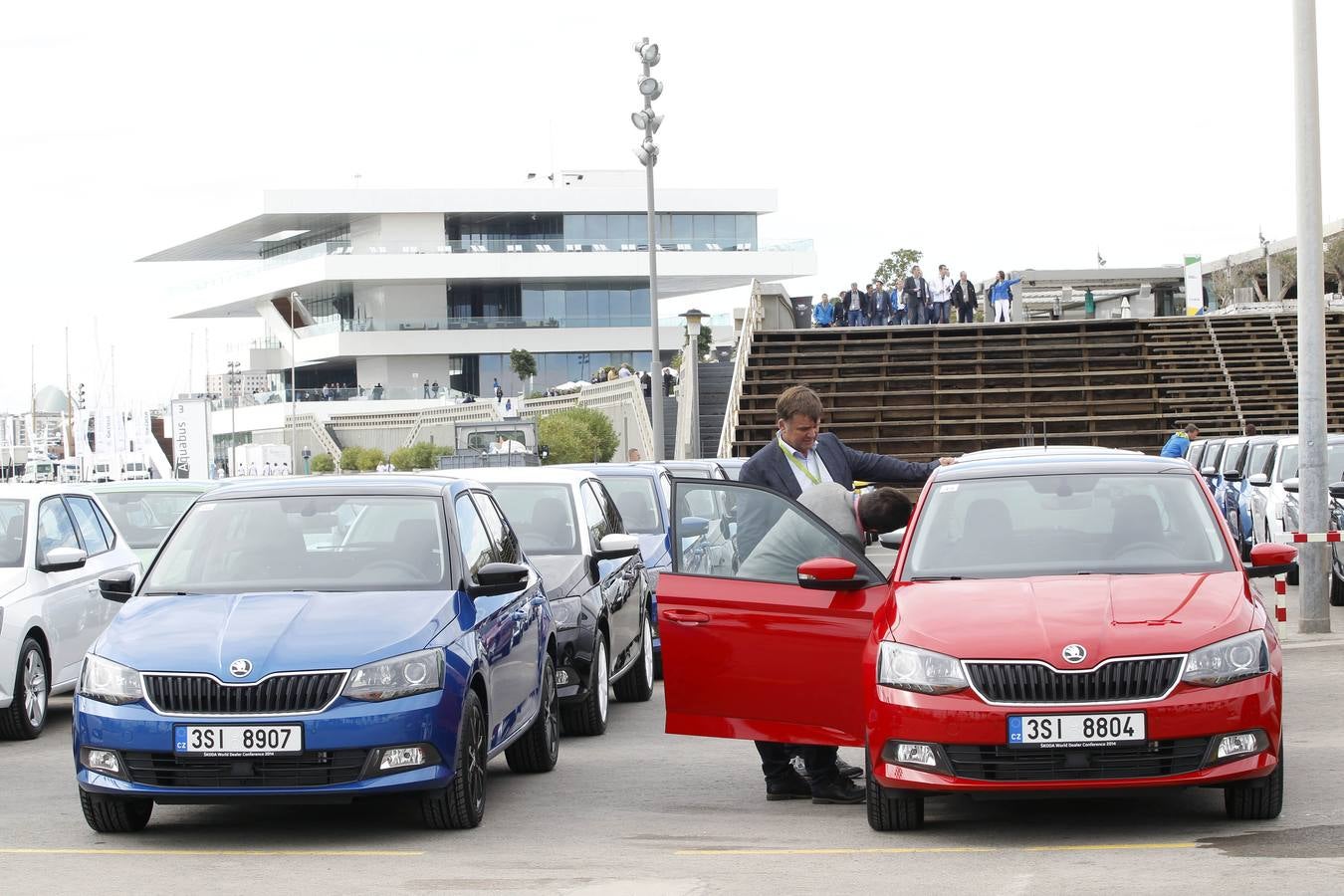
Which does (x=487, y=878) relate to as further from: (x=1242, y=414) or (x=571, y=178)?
(x=571, y=178)

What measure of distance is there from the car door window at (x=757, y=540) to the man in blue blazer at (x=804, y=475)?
0.02m

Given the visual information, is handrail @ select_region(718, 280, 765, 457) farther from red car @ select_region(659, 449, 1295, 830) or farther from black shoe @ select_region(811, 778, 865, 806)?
red car @ select_region(659, 449, 1295, 830)

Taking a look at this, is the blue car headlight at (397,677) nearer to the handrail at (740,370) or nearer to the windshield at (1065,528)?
the windshield at (1065,528)

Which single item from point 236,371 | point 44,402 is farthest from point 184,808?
point 44,402

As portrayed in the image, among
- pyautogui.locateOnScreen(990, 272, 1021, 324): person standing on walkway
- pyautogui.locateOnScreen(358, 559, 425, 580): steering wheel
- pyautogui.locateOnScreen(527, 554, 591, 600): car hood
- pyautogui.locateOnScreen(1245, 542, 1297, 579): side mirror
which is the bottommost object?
pyautogui.locateOnScreen(527, 554, 591, 600): car hood

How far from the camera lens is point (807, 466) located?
945 cm

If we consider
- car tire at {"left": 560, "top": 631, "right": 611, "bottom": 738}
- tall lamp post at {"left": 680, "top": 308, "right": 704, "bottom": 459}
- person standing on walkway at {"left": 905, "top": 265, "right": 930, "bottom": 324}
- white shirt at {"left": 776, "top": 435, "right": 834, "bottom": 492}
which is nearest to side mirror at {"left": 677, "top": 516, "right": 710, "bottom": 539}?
white shirt at {"left": 776, "top": 435, "right": 834, "bottom": 492}

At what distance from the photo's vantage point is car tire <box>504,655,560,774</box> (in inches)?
382

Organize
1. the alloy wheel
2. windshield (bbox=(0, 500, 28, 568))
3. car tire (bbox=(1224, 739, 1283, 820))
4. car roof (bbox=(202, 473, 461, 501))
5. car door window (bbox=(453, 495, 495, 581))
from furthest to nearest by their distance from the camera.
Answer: windshield (bbox=(0, 500, 28, 568))
the alloy wheel
car roof (bbox=(202, 473, 461, 501))
car door window (bbox=(453, 495, 495, 581))
car tire (bbox=(1224, 739, 1283, 820))

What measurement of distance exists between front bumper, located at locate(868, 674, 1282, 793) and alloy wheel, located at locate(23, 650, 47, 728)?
22.4 ft

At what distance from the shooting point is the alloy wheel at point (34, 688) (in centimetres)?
1174

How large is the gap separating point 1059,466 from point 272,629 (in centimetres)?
371

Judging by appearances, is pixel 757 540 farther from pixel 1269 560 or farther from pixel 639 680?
pixel 639 680

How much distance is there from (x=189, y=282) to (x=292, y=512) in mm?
107768
